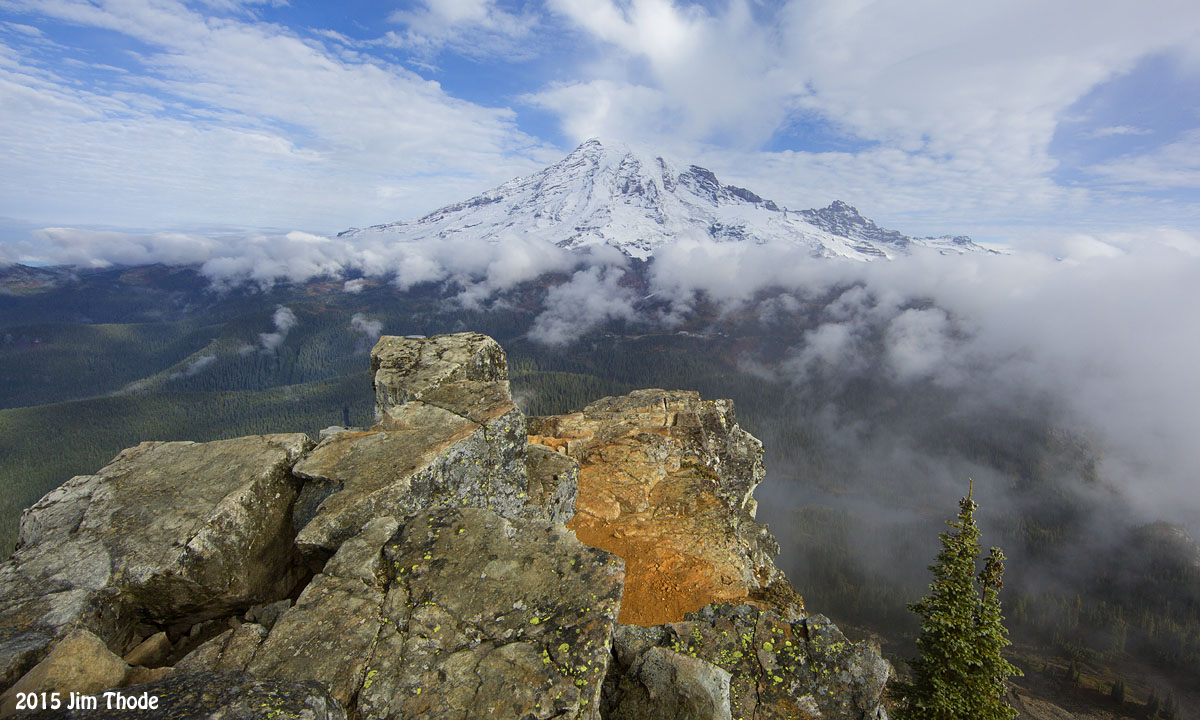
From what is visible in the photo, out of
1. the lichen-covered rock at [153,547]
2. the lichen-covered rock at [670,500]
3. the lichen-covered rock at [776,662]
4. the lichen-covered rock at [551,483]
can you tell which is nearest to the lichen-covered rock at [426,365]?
the lichen-covered rock at [551,483]

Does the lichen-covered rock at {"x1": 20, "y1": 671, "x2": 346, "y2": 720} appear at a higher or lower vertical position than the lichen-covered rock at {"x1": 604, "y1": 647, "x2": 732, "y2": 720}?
higher

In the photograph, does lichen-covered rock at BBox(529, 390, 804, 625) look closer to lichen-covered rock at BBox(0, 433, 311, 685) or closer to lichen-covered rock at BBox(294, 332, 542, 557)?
lichen-covered rock at BBox(294, 332, 542, 557)

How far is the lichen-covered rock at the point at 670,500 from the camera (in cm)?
1569

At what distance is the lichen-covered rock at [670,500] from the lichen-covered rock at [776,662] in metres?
4.73

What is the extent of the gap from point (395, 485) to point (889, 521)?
220069mm

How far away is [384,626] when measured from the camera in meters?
7.98

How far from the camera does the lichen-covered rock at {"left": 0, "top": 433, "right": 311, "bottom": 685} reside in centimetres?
881

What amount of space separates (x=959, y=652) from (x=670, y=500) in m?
10.4

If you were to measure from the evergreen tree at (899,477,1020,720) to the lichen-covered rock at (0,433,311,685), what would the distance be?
15358 millimetres

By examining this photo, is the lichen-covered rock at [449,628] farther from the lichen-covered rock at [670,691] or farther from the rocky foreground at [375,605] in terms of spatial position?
the lichen-covered rock at [670,691]

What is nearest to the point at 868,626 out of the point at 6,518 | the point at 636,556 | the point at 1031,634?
the point at 1031,634

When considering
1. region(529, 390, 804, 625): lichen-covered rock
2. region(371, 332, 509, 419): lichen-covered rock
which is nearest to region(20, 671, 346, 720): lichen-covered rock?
region(529, 390, 804, 625): lichen-covered rock

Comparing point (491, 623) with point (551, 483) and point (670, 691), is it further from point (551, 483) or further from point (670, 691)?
point (551, 483)

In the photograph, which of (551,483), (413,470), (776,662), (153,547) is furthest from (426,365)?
(776,662)
